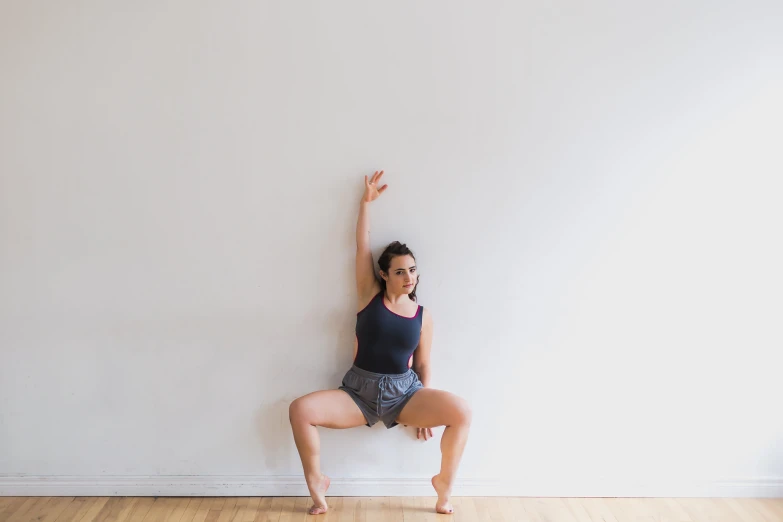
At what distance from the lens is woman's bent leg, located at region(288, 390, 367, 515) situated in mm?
2265

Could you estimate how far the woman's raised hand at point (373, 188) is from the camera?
7.51 ft

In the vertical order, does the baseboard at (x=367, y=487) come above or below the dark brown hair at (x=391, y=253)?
below

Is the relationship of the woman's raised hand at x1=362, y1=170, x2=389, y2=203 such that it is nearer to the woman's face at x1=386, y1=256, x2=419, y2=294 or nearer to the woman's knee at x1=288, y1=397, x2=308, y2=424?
the woman's face at x1=386, y1=256, x2=419, y2=294

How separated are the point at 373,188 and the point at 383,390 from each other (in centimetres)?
73

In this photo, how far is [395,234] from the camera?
2357mm

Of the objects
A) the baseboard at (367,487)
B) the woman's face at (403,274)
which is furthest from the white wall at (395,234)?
the woman's face at (403,274)

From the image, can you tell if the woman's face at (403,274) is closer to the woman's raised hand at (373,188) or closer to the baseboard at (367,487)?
the woman's raised hand at (373,188)

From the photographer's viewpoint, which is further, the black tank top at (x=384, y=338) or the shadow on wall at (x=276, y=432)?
the shadow on wall at (x=276, y=432)

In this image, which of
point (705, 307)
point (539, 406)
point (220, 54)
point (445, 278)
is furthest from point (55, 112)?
point (705, 307)

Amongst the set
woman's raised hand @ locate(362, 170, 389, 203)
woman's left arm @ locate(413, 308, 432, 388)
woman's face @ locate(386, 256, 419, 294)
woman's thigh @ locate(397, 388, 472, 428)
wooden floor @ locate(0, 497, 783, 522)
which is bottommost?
wooden floor @ locate(0, 497, 783, 522)

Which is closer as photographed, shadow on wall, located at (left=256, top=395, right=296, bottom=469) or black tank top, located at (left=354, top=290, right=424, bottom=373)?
black tank top, located at (left=354, top=290, right=424, bottom=373)

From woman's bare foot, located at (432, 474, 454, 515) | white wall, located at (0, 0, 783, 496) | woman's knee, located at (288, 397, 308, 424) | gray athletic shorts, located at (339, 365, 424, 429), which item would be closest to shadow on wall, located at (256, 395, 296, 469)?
white wall, located at (0, 0, 783, 496)

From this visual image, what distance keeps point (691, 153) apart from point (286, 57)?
1543 millimetres

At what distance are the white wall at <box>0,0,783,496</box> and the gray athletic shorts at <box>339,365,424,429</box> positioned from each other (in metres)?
0.12
